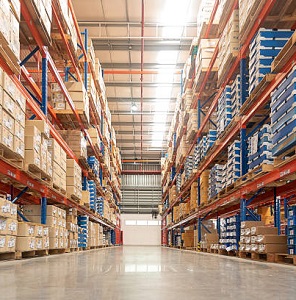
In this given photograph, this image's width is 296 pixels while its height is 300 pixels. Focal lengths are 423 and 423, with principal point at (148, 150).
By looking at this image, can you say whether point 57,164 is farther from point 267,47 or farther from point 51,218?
point 267,47

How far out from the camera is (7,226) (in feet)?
17.5

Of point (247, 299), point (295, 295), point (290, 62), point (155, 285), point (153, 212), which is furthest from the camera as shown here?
point (153, 212)

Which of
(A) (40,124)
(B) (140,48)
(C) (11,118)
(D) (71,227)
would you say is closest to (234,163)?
(A) (40,124)

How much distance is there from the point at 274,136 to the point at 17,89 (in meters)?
3.41

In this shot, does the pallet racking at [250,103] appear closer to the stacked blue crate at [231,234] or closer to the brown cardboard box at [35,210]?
the stacked blue crate at [231,234]

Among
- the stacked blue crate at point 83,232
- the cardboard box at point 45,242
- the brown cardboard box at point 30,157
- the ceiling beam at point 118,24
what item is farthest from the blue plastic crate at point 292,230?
the ceiling beam at point 118,24

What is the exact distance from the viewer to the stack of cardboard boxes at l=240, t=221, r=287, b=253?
6000mm

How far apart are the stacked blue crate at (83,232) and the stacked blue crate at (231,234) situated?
4244 millimetres

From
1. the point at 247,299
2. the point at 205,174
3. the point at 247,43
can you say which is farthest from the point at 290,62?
the point at 205,174

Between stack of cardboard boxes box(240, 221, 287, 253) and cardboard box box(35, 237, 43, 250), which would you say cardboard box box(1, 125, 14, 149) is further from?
stack of cardboard boxes box(240, 221, 287, 253)

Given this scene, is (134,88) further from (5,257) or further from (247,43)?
(5,257)

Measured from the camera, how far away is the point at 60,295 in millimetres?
2211

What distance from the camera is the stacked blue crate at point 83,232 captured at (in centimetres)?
1158

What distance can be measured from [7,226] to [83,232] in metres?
6.93
